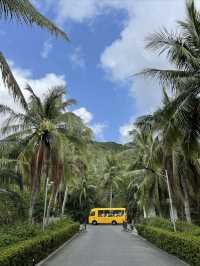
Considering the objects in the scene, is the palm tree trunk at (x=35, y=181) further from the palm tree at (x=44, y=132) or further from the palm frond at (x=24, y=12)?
the palm frond at (x=24, y=12)

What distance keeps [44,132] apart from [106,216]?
4028 cm

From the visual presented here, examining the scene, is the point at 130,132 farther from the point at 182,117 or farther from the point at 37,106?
the point at 182,117

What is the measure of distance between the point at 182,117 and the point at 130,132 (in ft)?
86.3

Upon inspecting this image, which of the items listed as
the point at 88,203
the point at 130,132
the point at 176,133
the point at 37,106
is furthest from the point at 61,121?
the point at 88,203

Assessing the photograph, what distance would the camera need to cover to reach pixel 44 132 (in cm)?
2367

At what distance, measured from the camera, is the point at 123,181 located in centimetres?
7062

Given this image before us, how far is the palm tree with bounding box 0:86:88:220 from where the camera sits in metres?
23.1

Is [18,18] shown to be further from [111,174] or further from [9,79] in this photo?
[111,174]

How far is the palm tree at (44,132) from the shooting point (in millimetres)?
23125

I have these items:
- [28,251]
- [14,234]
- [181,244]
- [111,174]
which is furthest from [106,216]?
[28,251]

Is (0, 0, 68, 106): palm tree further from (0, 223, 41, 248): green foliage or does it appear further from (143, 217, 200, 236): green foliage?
(143, 217, 200, 236): green foliage

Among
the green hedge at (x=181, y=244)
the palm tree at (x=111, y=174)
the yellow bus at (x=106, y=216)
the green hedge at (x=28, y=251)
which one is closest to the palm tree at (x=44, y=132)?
the green hedge at (x=28, y=251)

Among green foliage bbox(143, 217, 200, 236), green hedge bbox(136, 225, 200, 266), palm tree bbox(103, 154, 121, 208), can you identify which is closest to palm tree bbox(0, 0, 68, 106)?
green hedge bbox(136, 225, 200, 266)

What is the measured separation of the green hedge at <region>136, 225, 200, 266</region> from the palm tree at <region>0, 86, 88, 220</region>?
23.1 feet
